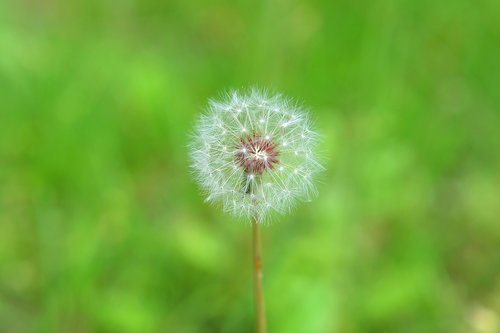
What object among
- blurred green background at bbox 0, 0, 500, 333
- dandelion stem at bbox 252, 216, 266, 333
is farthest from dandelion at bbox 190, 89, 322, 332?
blurred green background at bbox 0, 0, 500, 333

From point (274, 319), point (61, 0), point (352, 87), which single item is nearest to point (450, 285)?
point (274, 319)

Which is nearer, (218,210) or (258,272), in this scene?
(258,272)

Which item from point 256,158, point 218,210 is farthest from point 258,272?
point 218,210

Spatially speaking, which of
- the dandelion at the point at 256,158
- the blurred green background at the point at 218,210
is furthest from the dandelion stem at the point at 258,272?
the blurred green background at the point at 218,210

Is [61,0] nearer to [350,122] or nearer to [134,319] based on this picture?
[350,122]

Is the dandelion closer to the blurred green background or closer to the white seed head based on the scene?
the white seed head

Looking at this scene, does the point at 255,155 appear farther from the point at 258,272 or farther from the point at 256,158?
the point at 258,272

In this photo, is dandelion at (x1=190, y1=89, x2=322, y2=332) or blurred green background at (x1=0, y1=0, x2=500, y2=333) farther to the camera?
blurred green background at (x1=0, y1=0, x2=500, y2=333)
